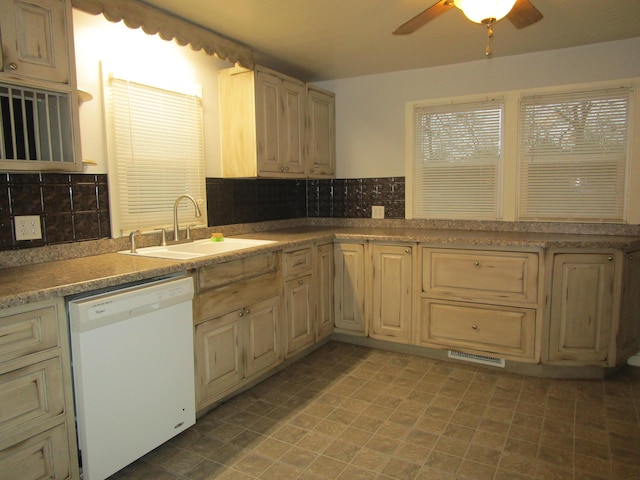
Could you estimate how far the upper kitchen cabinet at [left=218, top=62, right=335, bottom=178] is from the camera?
10.5ft

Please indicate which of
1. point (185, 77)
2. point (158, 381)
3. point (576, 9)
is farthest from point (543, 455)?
point (185, 77)

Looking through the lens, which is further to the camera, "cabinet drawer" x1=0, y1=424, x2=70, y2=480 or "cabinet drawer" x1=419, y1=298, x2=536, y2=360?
"cabinet drawer" x1=419, y1=298, x2=536, y2=360

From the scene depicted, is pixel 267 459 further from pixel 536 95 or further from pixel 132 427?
pixel 536 95

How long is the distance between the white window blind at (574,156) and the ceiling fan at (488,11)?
1.47 m

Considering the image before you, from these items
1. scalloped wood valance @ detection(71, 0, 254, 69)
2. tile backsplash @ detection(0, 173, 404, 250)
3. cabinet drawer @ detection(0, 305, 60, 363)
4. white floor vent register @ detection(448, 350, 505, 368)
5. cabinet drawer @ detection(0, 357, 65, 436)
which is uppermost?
scalloped wood valance @ detection(71, 0, 254, 69)

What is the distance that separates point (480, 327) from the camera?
3109 millimetres

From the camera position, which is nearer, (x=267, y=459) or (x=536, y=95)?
(x=267, y=459)

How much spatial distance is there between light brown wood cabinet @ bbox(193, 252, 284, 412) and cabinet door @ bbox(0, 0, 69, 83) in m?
1.13

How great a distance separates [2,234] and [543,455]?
2757 mm

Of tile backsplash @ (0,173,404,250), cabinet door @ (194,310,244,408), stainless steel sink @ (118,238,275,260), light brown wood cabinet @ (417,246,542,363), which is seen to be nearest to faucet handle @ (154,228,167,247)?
stainless steel sink @ (118,238,275,260)

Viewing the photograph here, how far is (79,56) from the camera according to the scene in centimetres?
236

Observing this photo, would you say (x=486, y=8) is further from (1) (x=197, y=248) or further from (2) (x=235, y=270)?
(1) (x=197, y=248)

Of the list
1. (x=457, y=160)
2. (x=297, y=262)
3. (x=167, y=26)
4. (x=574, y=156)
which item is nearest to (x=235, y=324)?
(x=297, y=262)

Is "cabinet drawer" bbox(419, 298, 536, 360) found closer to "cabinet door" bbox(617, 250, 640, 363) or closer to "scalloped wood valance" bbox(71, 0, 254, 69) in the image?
"cabinet door" bbox(617, 250, 640, 363)
